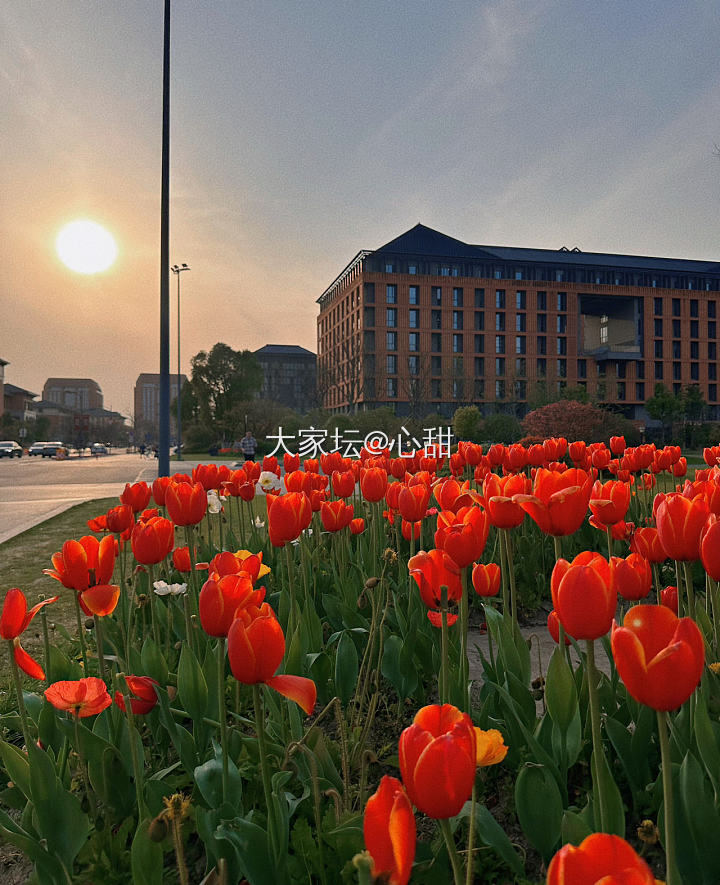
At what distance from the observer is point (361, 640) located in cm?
258

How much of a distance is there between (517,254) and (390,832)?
237ft

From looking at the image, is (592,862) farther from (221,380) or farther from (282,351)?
(282,351)

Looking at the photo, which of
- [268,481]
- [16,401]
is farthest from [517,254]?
[16,401]

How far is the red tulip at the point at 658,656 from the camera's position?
2.48 feet

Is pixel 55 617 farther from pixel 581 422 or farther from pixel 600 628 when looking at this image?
pixel 581 422

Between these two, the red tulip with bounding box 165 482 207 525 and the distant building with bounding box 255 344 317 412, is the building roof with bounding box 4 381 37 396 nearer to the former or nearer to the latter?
the distant building with bounding box 255 344 317 412

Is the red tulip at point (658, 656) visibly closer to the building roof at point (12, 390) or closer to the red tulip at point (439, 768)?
the red tulip at point (439, 768)

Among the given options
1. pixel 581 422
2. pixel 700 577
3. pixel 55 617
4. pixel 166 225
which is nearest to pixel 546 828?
pixel 700 577

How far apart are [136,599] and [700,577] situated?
12.5 feet

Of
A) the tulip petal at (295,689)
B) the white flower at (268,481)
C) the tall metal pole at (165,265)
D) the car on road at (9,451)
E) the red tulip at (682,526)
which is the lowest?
the car on road at (9,451)

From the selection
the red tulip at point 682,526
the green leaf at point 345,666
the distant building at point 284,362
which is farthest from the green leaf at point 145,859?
the distant building at point 284,362

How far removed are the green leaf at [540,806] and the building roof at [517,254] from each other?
2516 inches

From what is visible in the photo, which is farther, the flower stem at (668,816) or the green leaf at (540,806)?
the green leaf at (540,806)

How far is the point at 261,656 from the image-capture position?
3.32ft
